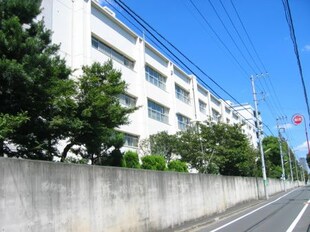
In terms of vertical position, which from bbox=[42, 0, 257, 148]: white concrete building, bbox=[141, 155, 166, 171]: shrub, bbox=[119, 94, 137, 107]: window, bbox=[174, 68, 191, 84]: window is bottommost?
bbox=[141, 155, 166, 171]: shrub

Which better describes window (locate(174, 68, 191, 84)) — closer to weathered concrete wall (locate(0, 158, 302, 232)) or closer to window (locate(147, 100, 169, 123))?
window (locate(147, 100, 169, 123))

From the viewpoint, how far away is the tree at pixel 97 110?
1582 cm

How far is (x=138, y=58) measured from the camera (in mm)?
36375

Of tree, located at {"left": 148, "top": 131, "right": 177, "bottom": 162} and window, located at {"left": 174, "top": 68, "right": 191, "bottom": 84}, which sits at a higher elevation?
window, located at {"left": 174, "top": 68, "right": 191, "bottom": 84}

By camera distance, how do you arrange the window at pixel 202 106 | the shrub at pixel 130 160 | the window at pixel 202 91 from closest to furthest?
the shrub at pixel 130 160 < the window at pixel 202 91 < the window at pixel 202 106

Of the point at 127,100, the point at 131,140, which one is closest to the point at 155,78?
the point at 127,100

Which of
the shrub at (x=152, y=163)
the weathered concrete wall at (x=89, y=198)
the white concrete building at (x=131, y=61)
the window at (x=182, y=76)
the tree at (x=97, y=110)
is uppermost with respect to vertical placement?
the window at (x=182, y=76)

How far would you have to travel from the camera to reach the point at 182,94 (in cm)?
4812

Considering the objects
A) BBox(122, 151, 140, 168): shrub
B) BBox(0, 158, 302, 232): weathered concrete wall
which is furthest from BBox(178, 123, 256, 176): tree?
BBox(0, 158, 302, 232): weathered concrete wall

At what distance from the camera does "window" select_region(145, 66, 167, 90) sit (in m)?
38.8

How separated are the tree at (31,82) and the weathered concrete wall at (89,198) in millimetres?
2596

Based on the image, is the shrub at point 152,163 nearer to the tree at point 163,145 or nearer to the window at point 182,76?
the tree at point 163,145

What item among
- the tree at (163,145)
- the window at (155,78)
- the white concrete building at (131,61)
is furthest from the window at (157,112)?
the tree at (163,145)

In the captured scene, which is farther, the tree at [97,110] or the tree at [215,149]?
the tree at [215,149]
